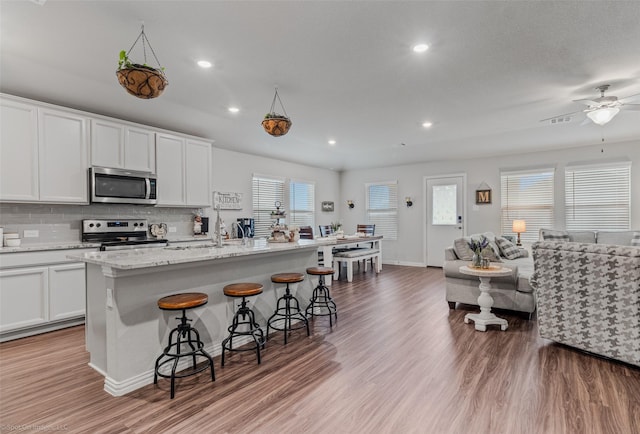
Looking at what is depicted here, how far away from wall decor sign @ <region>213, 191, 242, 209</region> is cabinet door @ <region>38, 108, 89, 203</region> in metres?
2.19

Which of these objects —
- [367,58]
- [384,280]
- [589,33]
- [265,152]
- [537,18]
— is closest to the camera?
[537,18]

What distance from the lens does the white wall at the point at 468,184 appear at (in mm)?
5828

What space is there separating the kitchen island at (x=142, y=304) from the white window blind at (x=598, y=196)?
604cm

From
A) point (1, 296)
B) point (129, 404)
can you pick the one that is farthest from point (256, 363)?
point (1, 296)

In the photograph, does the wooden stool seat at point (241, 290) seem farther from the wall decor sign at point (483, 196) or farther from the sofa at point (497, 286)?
the wall decor sign at point (483, 196)

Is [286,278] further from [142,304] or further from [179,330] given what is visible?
[142,304]

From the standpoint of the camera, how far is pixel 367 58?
304cm

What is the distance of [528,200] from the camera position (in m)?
6.60

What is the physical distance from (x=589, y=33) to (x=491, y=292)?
2.85 meters

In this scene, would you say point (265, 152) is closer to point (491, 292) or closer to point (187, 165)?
point (187, 165)

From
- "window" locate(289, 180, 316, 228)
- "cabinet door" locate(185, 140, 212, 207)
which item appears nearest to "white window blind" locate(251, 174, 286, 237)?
"window" locate(289, 180, 316, 228)

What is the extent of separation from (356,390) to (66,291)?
3440mm

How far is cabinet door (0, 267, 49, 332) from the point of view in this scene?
10.6 feet

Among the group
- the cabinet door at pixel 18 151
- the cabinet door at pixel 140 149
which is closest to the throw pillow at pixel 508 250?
the cabinet door at pixel 140 149
